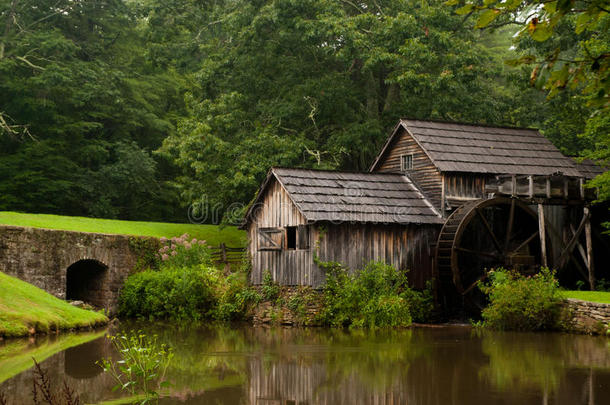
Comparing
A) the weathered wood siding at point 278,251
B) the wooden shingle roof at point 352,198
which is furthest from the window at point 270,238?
the wooden shingle roof at point 352,198

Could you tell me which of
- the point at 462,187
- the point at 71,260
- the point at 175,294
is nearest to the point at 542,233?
the point at 462,187

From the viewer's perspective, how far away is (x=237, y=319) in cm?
2391

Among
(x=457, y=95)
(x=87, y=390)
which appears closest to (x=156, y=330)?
(x=87, y=390)

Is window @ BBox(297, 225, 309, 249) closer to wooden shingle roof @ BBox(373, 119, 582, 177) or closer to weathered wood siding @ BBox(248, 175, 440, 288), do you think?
weathered wood siding @ BBox(248, 175, 440, 288)

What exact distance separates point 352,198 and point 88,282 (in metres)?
10.7

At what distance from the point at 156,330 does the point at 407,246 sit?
8134mm

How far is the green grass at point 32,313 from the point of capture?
16375 mm

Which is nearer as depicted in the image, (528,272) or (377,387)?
(377,387)

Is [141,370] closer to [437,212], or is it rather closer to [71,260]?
[437,212]

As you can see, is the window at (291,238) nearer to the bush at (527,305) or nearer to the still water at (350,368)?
the still water at (350,368)

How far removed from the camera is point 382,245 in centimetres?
2258

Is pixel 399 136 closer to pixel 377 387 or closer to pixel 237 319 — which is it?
pixel 237 319

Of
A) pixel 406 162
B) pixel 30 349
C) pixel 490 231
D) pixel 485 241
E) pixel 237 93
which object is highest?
pixel 237 93

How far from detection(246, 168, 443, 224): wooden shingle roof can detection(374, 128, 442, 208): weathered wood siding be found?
36 cm
